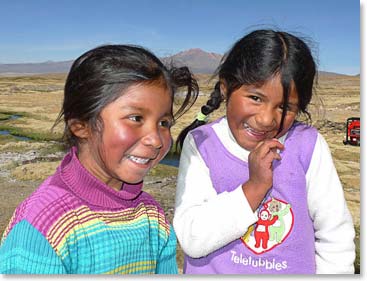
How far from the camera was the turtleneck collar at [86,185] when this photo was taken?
920 millimetres

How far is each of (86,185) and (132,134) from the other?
0.45 feet

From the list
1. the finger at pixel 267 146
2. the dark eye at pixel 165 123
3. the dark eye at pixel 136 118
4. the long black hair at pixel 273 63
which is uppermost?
the long black hair at pixel 273 63

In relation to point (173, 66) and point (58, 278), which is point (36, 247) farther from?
point (173, 66)

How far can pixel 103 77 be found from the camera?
950 mm

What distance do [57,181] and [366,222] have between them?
3.27 ft

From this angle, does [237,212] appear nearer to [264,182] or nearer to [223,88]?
[264,182]

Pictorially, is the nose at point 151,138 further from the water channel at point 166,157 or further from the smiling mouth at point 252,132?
the water channel at point 166,157

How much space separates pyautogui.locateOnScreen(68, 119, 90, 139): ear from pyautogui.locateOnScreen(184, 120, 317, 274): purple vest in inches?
11.5

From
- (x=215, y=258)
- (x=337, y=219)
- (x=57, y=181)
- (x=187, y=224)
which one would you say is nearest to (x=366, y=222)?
(x=337, y=219)

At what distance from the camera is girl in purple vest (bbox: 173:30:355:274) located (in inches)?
40.5

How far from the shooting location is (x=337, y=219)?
3.47ft

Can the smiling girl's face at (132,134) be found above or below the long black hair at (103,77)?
below

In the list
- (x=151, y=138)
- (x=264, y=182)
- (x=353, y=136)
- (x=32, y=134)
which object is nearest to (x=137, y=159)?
(x=151, y=138)

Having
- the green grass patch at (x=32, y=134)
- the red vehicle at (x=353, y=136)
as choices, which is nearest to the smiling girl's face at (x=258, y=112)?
the red vehicle at (x=353, y=136)
